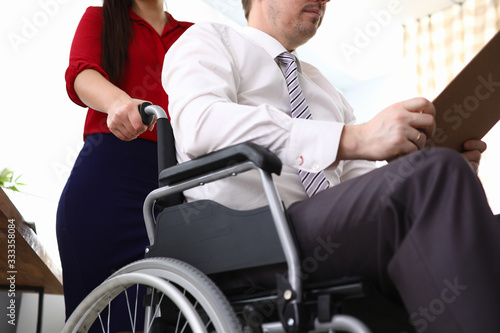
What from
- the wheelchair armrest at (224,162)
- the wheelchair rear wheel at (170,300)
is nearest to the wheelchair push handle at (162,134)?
the wheelchair armrest at (224,162)

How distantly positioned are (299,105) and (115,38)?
60 centimetres

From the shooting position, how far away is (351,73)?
17.1 feet

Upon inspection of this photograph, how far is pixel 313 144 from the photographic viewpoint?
0.91 m

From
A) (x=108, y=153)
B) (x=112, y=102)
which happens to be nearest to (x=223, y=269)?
(x=112, y=102)

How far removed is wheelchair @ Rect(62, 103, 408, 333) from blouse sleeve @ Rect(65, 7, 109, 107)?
0.46 m

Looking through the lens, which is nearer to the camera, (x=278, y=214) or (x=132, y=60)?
(x=278, y=214)

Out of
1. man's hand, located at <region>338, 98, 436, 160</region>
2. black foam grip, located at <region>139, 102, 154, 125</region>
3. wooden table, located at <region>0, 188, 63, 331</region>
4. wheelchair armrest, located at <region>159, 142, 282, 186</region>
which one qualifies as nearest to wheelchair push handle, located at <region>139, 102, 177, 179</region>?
black foam grip, located at <region>139, 102, 154, 125</region>

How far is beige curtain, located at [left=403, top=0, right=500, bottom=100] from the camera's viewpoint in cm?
419

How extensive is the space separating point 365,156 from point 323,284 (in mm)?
247

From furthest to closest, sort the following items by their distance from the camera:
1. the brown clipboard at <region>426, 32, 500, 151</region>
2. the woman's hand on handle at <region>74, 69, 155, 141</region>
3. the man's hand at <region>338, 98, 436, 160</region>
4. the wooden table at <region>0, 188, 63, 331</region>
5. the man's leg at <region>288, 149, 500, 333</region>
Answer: the wooden table at <region>0, 188, 63, 331</region> → the woman's hand on handle at <region>74, 69, 155, 141</region> → the brown clipboard at <region>426, 32, 500, 151</region> → the man's hand at <region>338, 98, 436, 160</region> → the man's leg at <region>288, 149, 500, 333</region>

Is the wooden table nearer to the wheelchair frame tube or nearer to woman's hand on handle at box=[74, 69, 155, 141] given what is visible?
woman's hand on handle at box=[74, 69, 155, 141]

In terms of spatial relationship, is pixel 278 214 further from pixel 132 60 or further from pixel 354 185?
pixel 132 60

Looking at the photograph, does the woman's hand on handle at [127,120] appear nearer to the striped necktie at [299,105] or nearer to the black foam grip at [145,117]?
the black foam grip at [145,117]

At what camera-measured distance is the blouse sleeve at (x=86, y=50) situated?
4.55 feet
